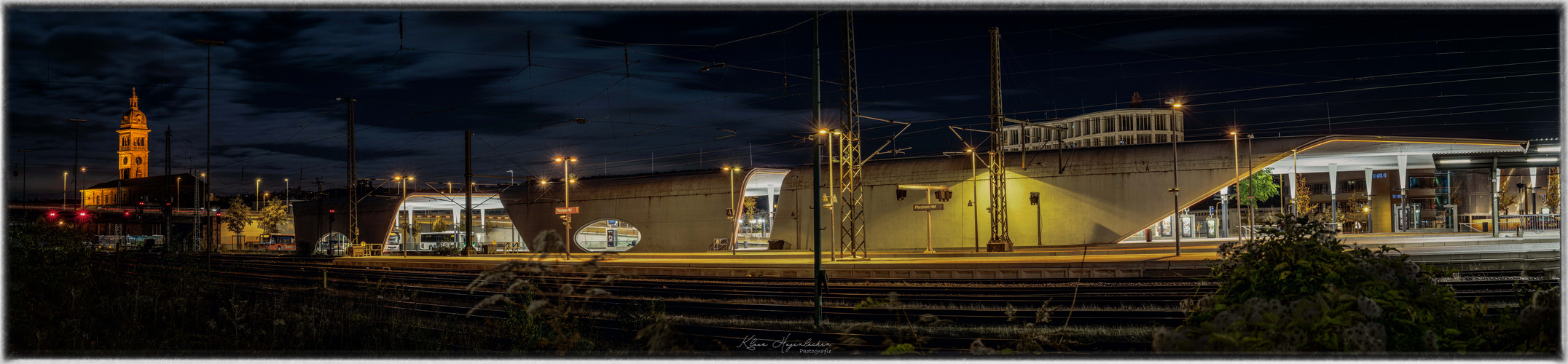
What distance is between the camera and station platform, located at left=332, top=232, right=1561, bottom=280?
89.1ft

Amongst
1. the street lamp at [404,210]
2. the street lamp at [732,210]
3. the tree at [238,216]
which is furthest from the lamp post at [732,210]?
the tree at [238,216]

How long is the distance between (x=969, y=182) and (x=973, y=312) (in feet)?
98.1

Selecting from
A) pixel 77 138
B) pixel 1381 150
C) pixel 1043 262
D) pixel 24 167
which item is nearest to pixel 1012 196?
pixel 1043 262

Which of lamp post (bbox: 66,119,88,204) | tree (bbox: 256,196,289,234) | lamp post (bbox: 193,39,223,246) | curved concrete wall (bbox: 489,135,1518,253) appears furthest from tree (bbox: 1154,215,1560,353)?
tree (bbox: 256,196,289,234)

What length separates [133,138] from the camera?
80.5ft

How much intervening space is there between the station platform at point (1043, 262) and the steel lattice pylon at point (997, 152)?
1486 millimetres

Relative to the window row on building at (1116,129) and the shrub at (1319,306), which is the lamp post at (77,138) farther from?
the window row on building at (1116,129)

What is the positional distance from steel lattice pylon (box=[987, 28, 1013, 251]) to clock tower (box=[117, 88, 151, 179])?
26.9 metres

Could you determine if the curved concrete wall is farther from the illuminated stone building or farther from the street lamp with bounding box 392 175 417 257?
the illuminated stone building

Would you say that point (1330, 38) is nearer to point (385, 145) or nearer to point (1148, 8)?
point (1148, 8)

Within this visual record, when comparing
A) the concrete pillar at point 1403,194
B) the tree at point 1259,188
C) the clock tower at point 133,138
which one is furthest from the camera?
the tree at point 1259,188

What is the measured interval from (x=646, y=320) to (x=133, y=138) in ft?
66.2

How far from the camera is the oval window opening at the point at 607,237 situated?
6320 cm

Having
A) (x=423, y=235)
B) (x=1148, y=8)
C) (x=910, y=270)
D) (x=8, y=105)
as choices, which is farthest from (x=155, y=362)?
(x=423, y=235)
